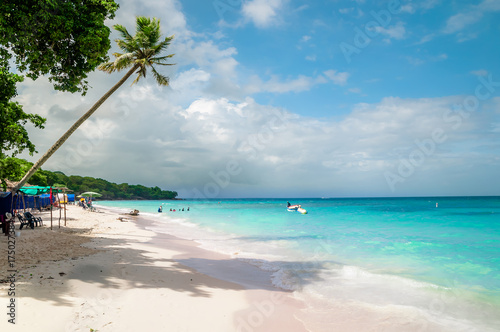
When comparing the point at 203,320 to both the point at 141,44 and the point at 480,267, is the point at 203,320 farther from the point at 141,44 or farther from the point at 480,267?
the point at 141,44

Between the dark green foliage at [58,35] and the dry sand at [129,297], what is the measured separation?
6.34 m

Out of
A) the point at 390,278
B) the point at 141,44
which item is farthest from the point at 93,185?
the point at 390,278

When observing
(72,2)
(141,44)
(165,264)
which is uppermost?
Answer: (141,44)

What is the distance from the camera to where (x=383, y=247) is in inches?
623

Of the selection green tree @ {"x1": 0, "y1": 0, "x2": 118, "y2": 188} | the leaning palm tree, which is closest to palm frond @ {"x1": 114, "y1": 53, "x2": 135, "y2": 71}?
the leaning palm tree

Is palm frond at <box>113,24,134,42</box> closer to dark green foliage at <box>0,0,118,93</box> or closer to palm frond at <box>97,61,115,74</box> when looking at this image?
palm frond at <box>97,61,115,74</box>

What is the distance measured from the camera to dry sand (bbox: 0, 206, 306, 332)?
191 inches

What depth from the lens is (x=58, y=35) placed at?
8.27 m

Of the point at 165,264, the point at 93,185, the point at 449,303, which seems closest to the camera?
the point at 449,303

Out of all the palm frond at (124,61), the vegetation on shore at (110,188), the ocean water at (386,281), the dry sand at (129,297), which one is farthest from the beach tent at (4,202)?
the vegetation on shore at (110,188)

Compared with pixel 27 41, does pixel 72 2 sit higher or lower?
higher

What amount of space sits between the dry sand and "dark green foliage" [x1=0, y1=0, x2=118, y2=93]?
634cm

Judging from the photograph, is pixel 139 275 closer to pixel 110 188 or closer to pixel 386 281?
pixel 386 281

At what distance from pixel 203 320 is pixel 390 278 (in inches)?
298
